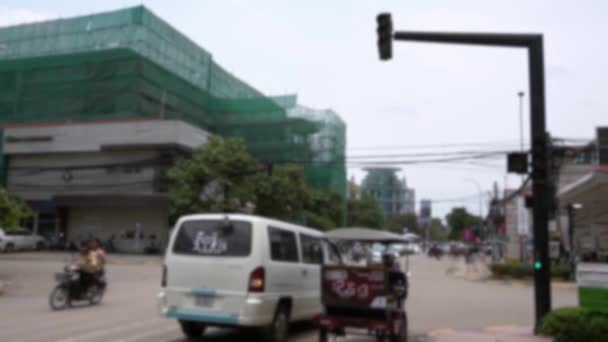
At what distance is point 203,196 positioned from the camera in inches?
1479

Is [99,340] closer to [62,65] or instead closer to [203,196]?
[203,196]

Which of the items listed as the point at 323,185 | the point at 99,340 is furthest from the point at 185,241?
the point at 323,185

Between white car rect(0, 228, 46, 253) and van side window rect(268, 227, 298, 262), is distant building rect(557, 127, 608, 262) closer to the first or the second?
van side window rect(268, 227, 298, 262)

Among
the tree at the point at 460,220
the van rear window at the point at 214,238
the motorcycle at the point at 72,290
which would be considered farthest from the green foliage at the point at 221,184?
the tree at the point at 460,220

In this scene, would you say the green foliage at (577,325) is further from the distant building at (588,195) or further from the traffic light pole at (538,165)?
the distant building at (588,195)

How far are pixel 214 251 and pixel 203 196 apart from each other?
29.1 m

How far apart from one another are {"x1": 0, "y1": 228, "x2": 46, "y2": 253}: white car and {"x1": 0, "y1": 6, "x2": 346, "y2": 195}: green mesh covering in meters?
11.0

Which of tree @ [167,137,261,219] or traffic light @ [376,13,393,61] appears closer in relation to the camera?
traffic light @ [376,13,393,61]

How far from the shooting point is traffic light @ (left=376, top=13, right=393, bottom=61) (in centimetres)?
1051

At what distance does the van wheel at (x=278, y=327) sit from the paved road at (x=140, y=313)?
0.88 metres

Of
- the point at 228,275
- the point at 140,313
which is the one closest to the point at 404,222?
the point at 140,313

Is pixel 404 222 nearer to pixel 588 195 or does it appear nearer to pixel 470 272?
pixel 470 272

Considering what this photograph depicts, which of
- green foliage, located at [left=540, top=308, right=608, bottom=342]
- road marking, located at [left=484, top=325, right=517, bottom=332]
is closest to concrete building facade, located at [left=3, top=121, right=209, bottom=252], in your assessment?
road marking, located at [left=484, top=325, right=517, bottom=332]

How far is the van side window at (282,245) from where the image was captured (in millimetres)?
9336
